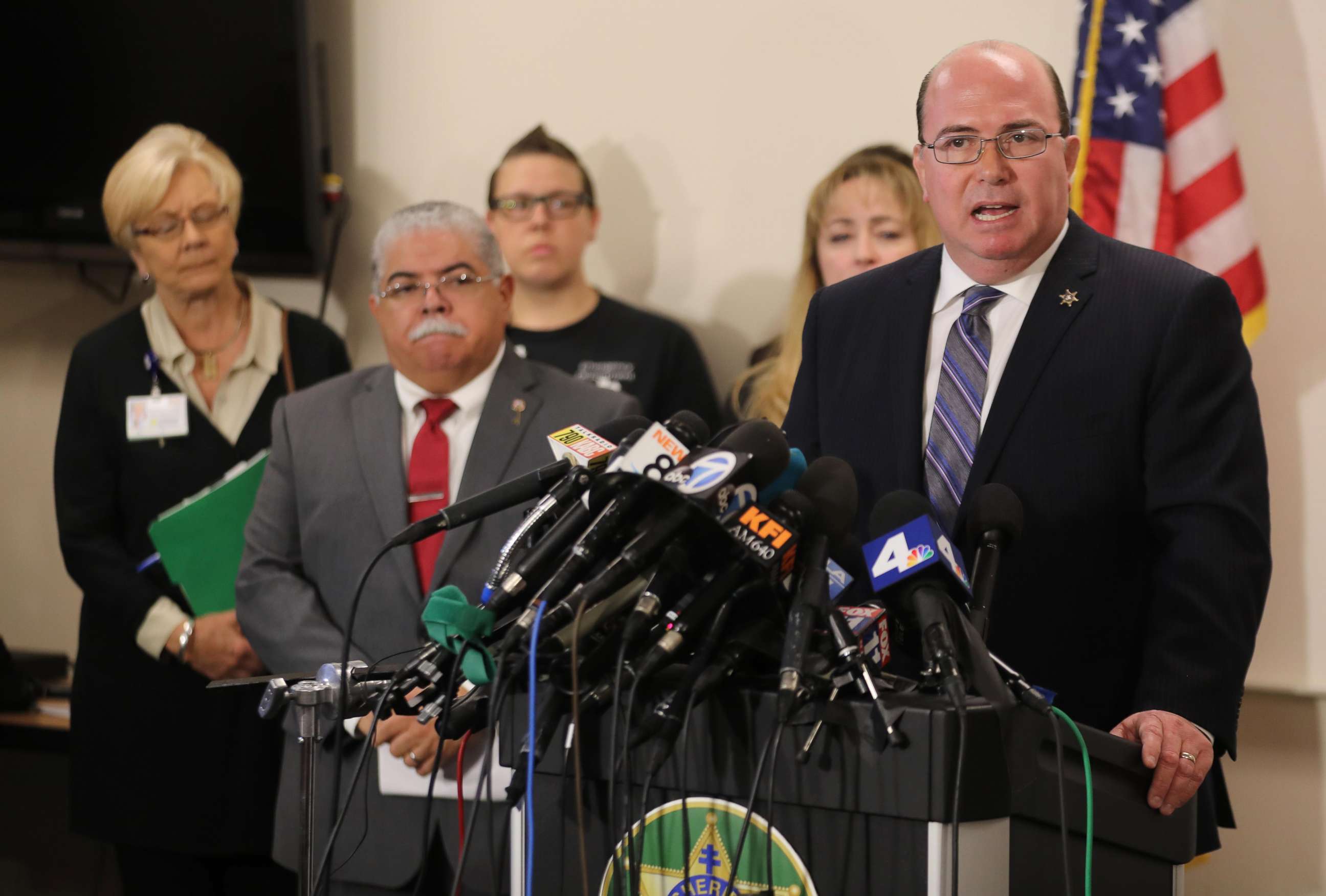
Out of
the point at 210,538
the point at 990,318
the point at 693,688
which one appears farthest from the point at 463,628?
the point at 210,538

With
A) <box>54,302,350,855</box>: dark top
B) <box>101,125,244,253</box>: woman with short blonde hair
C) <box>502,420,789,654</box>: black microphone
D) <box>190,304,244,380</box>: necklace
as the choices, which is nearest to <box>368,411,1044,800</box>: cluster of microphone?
<box>502,420,789,654</box>: black microphone

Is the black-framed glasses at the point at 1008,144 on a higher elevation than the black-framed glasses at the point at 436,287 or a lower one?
higher

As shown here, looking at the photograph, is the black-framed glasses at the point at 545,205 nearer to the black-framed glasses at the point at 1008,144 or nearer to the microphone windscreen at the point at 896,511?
the black-framed glasses at the point at 1008,144

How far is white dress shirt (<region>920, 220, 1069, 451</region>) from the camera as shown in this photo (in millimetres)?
1893

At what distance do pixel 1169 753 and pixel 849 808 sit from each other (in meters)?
0.48

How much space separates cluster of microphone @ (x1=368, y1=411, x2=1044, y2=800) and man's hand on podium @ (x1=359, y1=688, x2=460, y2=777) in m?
0.96

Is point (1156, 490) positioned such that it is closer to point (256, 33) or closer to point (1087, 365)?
point (1087, 365)

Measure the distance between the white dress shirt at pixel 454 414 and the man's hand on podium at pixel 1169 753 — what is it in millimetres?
1390

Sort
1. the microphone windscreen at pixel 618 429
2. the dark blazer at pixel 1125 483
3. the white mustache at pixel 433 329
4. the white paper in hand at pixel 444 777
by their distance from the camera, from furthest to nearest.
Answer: the white mustache at pixel 433 329 < the white paper in hand at pixel 444 777 < the dark blazer at pixel 1125 483 < the microphone windscreen at pixel 618 429

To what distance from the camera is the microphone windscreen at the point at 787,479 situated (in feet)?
4.34

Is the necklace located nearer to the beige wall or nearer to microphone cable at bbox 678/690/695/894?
the beige wall

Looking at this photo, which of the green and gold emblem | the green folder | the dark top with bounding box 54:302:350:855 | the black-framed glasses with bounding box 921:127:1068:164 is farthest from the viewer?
the dark top with bounding box 54:302:350:855

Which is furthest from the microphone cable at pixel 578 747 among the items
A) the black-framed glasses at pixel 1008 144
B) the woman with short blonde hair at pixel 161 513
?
the woman with short blonde hair at pixel 161 513

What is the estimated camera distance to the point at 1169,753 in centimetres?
145
